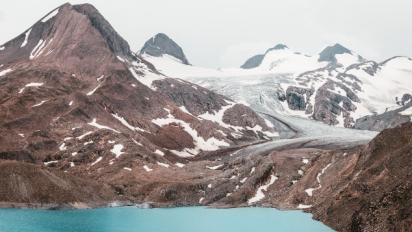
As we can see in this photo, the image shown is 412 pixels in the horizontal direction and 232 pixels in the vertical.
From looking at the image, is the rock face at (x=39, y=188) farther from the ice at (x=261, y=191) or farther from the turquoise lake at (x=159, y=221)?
the ice at (x=261, y=191)

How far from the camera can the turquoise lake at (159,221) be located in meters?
120

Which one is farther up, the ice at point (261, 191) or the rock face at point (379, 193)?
the rock face at point (379, 193)

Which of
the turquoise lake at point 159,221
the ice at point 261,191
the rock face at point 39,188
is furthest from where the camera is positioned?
the ice at point 261,191

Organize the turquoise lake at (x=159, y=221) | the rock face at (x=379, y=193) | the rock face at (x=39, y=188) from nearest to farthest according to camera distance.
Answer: the rock face at (x=379, y=193)
the turquoise lake at (x=159, y=221)
the rock face at (x=39, y=188)

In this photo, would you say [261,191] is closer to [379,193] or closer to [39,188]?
[39,188]

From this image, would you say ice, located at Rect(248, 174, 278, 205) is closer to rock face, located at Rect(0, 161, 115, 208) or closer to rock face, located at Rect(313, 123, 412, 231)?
rock face, located at Rect(313, 123, 412, 231)

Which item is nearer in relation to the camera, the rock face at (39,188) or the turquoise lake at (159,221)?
the turquoise lake at (159,221)

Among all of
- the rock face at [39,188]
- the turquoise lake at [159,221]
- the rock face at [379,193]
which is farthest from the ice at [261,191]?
the rock face at [39,188]

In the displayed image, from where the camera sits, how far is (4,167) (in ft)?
564

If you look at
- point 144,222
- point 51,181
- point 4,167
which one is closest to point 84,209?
point 51,181

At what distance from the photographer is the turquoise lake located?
395ft

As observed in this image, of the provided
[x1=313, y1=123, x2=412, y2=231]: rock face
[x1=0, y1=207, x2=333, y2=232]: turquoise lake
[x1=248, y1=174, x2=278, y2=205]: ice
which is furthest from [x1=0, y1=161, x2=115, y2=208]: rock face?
[x1=313, y1=123, x2=412, y2=231]: rock face

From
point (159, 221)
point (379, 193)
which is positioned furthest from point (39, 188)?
point (379, 193)

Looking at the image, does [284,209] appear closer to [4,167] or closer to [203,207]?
[203,207]
